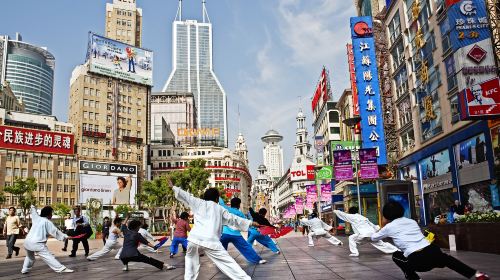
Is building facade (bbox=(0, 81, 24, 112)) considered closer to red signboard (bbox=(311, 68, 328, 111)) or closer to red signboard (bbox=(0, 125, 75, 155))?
red signboard (bbox=(0, 125, 75, 155))

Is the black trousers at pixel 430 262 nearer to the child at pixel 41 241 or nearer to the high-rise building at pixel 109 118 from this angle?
the child at pixel 41 241

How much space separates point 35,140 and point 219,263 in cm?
7971

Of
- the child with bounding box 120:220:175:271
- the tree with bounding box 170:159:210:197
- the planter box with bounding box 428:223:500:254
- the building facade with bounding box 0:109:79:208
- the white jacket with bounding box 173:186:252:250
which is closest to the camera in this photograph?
A: the white jacket with bounding box 173:186:252:250

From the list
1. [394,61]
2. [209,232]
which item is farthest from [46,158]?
[209,232]

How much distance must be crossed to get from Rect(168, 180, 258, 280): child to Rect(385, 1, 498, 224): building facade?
20507mm

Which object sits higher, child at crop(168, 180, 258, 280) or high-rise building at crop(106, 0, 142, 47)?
high-rise building at crop(106, 0, 142, 47)

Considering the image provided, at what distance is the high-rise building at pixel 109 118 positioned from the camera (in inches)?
3474

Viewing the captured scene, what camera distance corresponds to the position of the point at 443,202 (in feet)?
95.9

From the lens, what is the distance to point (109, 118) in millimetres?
92500

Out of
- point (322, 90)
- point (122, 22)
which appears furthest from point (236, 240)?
point (122, 22)

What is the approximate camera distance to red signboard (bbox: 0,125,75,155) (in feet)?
242

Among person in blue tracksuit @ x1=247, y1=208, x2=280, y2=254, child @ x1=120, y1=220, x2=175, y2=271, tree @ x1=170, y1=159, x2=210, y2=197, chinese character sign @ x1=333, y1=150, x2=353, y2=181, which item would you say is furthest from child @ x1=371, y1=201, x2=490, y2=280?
tree @ x1=170, y1=159, x2=210, y2=197

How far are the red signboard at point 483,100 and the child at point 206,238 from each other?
16.7m

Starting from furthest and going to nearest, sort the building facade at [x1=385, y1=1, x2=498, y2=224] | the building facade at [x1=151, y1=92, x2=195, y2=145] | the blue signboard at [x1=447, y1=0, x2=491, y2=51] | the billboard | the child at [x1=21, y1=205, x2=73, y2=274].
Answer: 1. the building facade at [x1=151, y1=92, x2=195, y2=145]
2. the billboard
3. the building facade at [x1=385, y1=1, x2=498, y2=224]
4. the blue signboard at [x1=447, y1=0, x2=491, y2=51]
5. the child at [x1=21, y1=205, x2=73, y2=274]
